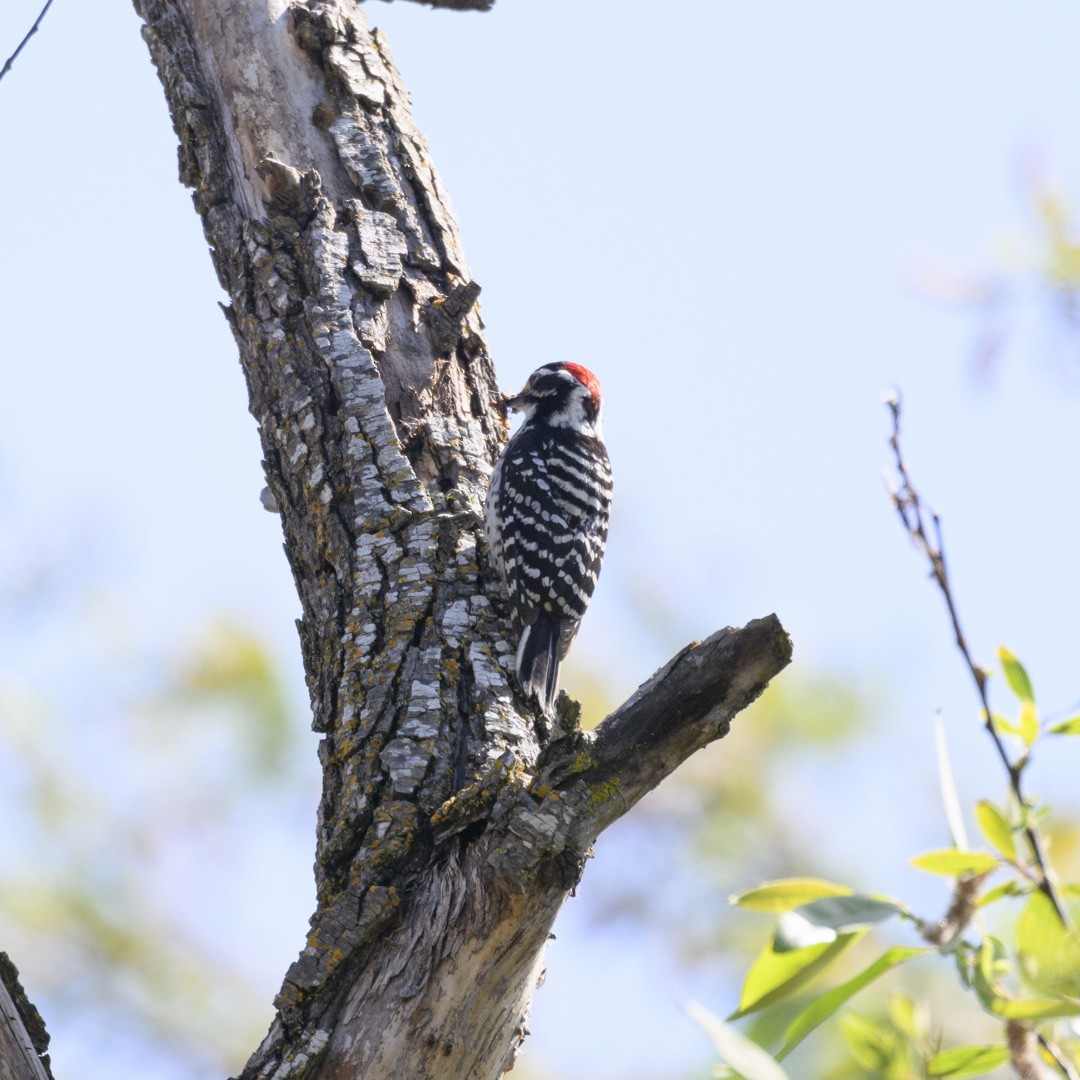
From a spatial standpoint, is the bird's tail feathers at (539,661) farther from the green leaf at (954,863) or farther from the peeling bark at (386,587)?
the green leaf at (954,863)

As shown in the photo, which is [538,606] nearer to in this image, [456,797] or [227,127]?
[456,797]

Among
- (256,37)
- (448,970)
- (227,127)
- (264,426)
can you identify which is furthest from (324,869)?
(256,37)

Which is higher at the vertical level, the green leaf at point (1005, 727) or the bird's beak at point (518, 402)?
the bird's beak at point (518, 402)

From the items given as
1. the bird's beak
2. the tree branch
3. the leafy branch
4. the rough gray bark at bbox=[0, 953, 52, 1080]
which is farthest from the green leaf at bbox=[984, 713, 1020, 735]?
the bird's beak

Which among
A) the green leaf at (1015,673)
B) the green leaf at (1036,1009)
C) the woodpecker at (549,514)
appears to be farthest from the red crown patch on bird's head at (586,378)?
the green leaf at (1036,1009)

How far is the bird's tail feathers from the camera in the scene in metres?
2.87

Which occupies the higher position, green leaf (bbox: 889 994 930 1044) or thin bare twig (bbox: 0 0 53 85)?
thin bare twig (bbox: 0 0 53 85)

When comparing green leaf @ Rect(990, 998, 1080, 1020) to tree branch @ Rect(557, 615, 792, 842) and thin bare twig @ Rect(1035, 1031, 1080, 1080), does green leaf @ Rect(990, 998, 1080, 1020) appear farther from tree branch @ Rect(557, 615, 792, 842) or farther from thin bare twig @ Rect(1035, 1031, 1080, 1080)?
tree branch @ Rect(557, 615, 792, 842)

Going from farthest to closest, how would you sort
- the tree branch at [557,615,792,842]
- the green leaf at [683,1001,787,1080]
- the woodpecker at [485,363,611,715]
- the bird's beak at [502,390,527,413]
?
the bird's beak at [502,390,527,413] → the woodpecker at [485,363,611,715] → the tree branch at [557,615,792,842] → the green leaf at [683,1001,787,1080]

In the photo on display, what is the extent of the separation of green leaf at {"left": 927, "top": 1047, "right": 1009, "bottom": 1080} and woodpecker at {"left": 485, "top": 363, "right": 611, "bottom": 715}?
1.85 metres

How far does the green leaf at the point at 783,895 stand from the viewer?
3.66 ft

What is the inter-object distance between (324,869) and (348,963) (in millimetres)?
264

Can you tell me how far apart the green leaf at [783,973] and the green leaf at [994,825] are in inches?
6.1

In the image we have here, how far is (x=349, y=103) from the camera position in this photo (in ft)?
11.8
